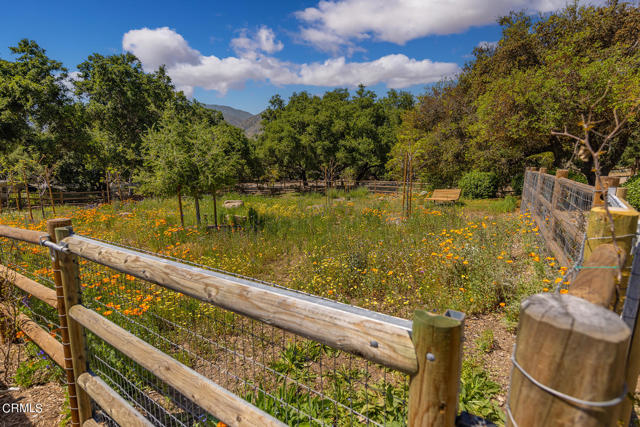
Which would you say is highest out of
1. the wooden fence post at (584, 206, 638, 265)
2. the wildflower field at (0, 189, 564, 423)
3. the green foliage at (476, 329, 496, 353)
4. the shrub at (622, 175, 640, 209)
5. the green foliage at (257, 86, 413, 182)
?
the green foliage at (257, 86, 413, 182)

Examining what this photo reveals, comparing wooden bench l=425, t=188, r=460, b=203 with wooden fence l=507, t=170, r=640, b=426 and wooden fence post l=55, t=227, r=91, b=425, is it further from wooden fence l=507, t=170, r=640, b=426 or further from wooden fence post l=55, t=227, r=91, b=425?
wooden fence l=507, t=170, r=640, b=426

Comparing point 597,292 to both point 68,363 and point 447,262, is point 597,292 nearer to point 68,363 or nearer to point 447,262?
point 68,363

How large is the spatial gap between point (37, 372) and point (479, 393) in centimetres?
445

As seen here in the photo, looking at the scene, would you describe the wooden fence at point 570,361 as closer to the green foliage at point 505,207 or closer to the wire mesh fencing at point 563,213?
the wire mesh fencing at point 563,213

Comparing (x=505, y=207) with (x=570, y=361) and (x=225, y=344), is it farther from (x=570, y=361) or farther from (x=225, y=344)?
(x=570, y=361)

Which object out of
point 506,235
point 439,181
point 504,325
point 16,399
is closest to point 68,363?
point 16,399

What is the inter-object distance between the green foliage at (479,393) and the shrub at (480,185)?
15.5 m

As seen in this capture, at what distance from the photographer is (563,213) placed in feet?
16.8

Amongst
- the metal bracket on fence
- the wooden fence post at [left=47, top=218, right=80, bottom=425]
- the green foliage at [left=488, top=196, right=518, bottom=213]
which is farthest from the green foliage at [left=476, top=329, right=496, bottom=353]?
the green foliage at [left=488, top=196, right=518, bottom=213]

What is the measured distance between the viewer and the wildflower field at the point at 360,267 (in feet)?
11.7

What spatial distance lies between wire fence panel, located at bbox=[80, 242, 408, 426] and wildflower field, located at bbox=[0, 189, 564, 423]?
38mm

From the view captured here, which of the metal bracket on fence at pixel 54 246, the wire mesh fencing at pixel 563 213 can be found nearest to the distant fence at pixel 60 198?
the metal bracket on fence at pixel 54 246

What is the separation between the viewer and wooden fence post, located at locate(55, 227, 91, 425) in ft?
7.78

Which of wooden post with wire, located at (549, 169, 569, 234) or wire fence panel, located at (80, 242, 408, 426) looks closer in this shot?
wire fence panel, located at (80, 242, 408, 426)
